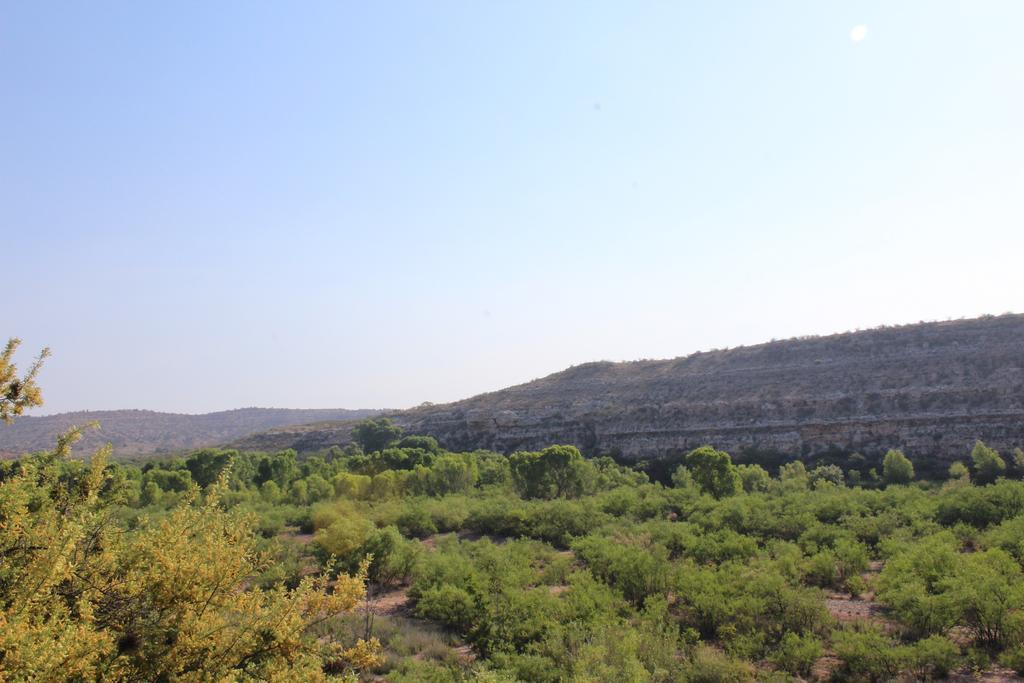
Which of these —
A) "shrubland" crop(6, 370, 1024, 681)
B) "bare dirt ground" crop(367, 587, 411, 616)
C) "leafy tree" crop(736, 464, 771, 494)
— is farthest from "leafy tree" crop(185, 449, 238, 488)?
"leafy tree" crop(736, 464, 771, 494)

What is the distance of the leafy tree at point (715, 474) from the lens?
32.1 m

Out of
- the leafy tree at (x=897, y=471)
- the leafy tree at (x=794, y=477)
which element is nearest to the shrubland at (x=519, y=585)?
the leafy tree at (x=794, y=477)

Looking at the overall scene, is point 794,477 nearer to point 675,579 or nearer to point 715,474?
point 715,474

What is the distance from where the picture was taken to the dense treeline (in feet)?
37.6

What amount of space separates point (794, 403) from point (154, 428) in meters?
142

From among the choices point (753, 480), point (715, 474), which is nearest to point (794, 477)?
point (753, 480)

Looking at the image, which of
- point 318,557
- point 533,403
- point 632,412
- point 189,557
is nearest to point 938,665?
point 189,557

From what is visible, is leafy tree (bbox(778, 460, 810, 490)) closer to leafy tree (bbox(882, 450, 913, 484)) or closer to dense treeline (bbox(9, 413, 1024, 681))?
dense treeline (bbox(9, 413, 1024, 681))

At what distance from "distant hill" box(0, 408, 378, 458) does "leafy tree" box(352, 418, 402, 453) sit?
162 ft

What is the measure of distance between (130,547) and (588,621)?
9.86 meters

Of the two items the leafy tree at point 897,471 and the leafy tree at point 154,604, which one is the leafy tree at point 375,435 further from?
the leafy tree at point 154,604

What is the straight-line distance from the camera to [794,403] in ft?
178

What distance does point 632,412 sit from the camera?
62625 millimetres

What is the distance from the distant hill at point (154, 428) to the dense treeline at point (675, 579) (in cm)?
9372
